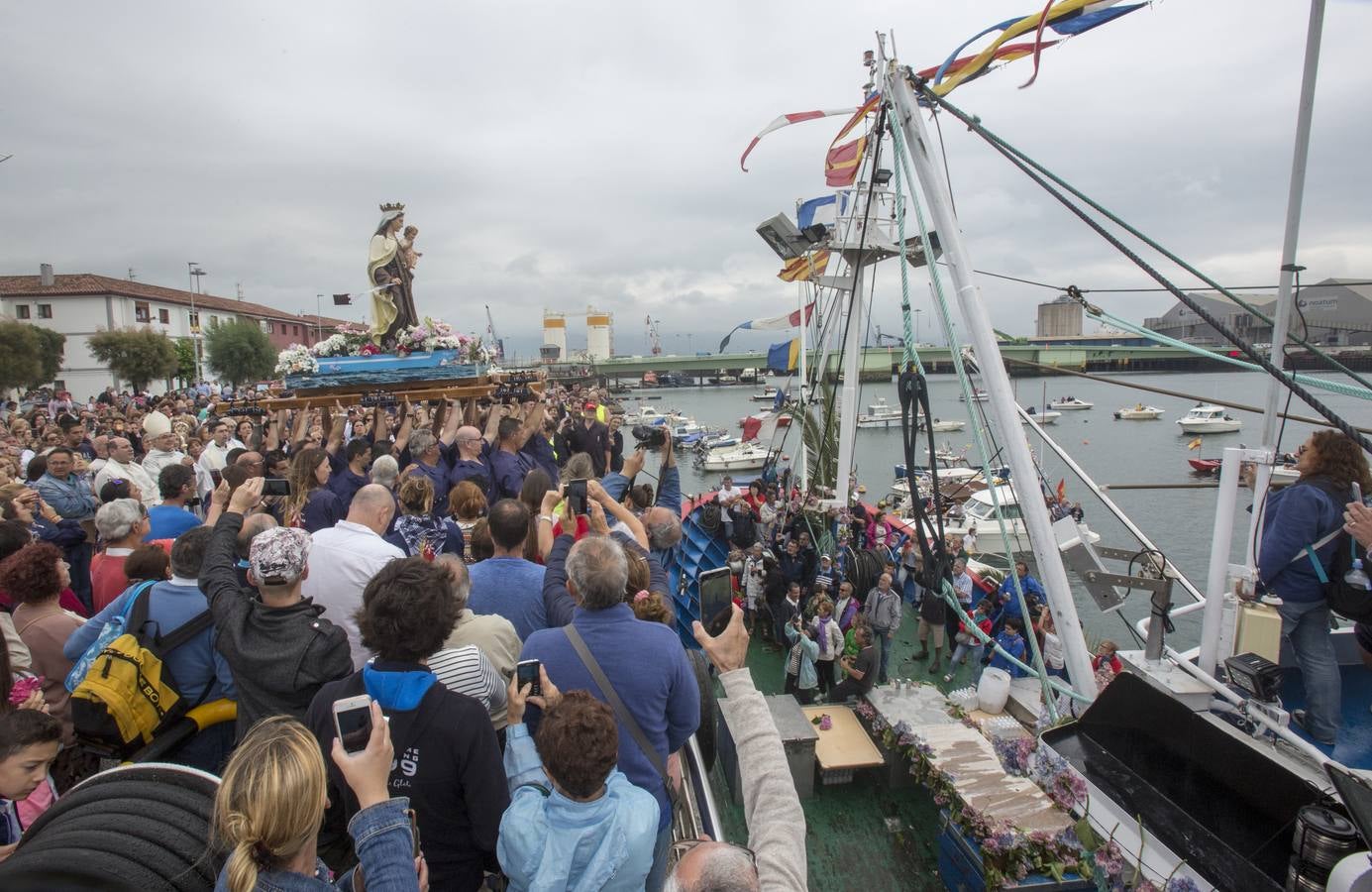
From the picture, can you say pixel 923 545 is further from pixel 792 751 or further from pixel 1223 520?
pixel 792 751

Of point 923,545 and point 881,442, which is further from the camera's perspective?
point 881,442

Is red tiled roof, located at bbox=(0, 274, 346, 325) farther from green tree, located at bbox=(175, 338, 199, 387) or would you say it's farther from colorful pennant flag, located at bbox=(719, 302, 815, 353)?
colorful pennant flag, located at bbox=(719, 302, 815, 353)

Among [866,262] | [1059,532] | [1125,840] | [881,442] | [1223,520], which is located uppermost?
[866,262]

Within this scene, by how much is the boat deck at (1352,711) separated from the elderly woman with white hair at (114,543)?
6.04 meters

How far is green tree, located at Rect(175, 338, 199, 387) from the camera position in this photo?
1773 inches

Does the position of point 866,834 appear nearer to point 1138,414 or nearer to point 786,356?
point 786,356

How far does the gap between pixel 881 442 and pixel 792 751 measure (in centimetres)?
5234

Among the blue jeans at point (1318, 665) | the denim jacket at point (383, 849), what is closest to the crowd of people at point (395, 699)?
the denim jacket at point (383, 849)

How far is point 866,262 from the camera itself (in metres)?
9.12

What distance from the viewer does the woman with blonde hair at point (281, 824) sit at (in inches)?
52.1

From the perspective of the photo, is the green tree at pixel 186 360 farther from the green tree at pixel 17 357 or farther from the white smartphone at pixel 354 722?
the white smartphone at pixel 354 722

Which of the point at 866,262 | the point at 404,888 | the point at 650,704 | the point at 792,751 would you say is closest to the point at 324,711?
the point at 404,888

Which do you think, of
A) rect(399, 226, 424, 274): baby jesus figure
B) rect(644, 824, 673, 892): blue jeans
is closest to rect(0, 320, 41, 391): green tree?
rect(399, 226, 424, 274): baby jesus figure

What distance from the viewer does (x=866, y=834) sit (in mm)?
4988
